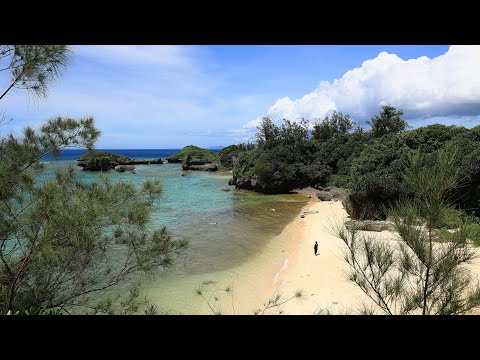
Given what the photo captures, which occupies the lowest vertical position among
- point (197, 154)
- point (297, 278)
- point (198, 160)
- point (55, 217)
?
point (297, 278)

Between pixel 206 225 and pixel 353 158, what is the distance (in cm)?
1486

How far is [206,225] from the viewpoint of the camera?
1616cm

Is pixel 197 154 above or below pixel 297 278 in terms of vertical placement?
above

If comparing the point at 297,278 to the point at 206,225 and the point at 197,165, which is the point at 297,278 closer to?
the point at 206,225

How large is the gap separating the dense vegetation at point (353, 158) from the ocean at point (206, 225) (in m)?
2.15

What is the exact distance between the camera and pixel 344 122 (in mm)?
37312

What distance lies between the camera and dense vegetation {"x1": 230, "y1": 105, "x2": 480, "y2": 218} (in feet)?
46.0

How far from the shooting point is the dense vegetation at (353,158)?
14.0 m

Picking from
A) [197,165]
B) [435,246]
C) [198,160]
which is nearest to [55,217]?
[435,246]
